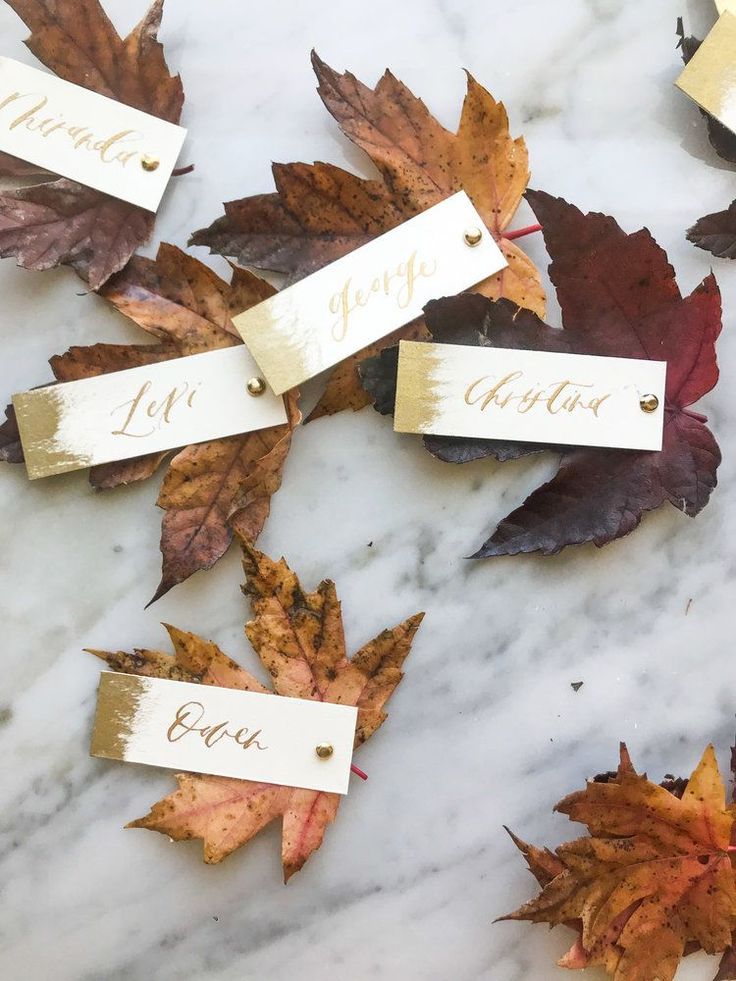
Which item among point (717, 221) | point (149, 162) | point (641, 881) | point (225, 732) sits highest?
point (149, 162)

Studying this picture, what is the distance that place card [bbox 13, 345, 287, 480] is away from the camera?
0.77m

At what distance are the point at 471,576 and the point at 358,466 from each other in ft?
0.46

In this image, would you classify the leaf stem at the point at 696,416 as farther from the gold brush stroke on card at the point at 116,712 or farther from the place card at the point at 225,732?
the gold brush stroke on card at the point at 116,712

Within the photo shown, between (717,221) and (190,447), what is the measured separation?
50cm

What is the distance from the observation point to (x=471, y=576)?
789mm

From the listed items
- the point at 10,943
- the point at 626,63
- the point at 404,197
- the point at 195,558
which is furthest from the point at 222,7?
the point at 10,943

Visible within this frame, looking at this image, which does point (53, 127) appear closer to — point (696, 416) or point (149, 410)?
point (149, 410)

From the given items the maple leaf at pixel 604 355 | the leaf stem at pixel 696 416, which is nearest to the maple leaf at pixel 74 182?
the maple leaf at pixel 604 355

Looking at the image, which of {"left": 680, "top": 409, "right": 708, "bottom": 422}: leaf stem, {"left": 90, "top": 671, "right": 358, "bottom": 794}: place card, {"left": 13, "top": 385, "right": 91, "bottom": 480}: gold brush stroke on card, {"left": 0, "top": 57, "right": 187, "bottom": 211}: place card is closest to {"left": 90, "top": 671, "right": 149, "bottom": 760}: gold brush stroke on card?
{"left": 90, "top": 671, "right": 358, "bottom": 794}: place card

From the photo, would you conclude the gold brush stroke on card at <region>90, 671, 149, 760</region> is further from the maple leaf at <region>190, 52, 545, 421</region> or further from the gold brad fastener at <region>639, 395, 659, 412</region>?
the gold brad fastener at <region>639, 395, 659, 412</region>

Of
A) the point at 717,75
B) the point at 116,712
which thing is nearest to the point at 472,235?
the point at 717,75

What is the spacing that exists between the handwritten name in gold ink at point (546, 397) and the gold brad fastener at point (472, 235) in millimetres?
116

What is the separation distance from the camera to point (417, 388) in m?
0.75

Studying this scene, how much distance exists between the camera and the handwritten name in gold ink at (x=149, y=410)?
77cm
